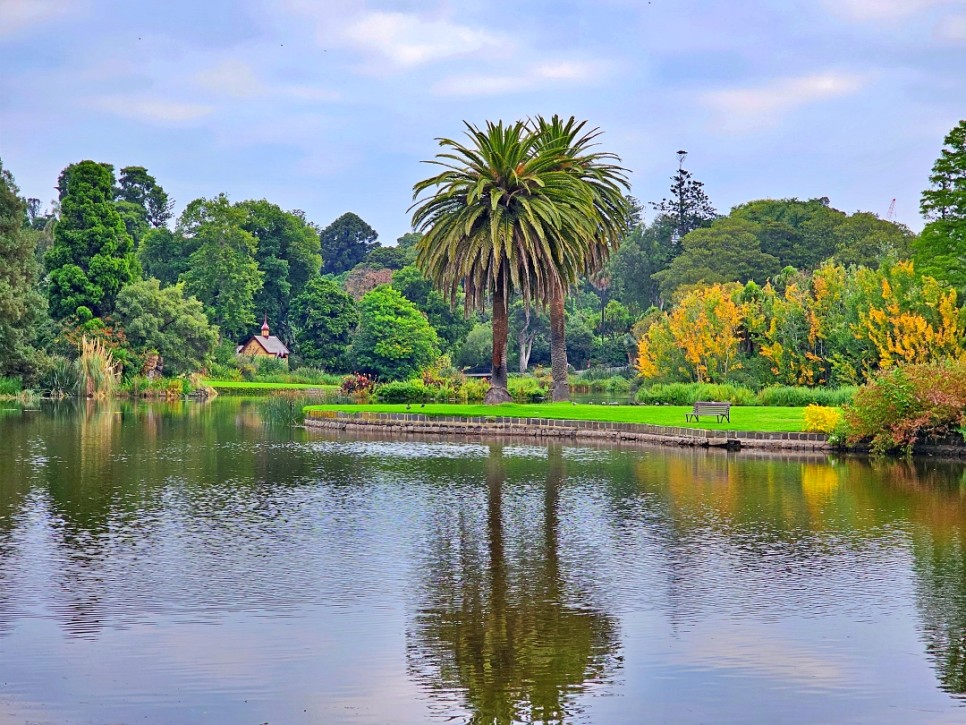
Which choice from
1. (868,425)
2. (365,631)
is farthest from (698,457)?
(365,631)

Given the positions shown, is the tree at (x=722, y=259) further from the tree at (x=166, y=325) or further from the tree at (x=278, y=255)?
the tree at (x=166, y=325)

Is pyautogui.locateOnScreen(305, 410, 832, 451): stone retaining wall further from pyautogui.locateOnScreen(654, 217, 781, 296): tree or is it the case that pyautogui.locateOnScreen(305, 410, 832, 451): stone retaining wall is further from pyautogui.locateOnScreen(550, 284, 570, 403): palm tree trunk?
pyautogui.locateOnScreen(654, 217, 781, 296): tree

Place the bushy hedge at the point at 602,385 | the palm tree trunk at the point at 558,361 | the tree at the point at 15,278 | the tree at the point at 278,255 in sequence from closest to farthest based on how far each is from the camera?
1. the palm tree trunk at the point at 558,361
2. the tree at the point at 15,278
3. the bushy hedge at the point at 602,385
4. the tree at the point at 278,255

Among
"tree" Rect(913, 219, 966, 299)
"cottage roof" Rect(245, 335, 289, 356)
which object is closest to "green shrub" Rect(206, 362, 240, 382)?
"cottage roof" Rect(245, 335, 289, 356)

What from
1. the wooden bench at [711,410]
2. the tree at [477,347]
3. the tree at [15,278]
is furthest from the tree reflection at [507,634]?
the tree at [477,347]

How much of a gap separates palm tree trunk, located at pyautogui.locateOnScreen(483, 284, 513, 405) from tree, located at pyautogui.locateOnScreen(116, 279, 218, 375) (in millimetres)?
35993

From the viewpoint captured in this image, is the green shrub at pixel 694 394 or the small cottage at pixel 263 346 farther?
the small cottage at pixel 263 346

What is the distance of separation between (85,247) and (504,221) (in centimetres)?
4153

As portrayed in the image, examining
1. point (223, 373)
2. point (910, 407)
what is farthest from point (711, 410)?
point (223, 373)

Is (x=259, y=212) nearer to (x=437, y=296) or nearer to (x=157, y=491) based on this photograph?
(x=437, y=296)

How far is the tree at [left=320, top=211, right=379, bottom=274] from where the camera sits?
187250 mm

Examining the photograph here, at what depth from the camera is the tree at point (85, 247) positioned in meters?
83.4

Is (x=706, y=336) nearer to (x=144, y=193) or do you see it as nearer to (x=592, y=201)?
(x=592, y=201)

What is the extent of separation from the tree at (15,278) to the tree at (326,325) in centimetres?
3603
